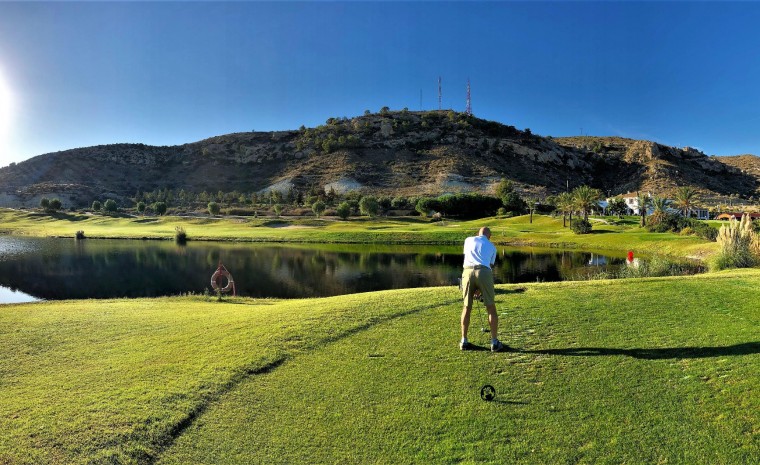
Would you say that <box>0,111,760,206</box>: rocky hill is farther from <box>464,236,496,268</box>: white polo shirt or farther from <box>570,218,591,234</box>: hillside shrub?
<box>464,236,496,268</box>: white polo shirt

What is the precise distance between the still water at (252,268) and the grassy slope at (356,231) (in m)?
7.59

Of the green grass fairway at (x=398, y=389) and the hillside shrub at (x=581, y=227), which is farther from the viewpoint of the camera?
the hillside shrub at (x=581, y=227)

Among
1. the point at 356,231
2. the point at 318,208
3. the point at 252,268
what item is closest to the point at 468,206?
the point at 318,208

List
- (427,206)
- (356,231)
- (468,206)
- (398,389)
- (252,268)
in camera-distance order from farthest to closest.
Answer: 1. (468,206)
2. (427,206)
3. (356,231)
4. (252,268)
5. (398,389)

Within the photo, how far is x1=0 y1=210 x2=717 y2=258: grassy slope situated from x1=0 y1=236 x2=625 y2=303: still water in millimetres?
7588

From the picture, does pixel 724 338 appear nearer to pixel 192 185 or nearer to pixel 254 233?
pixel 254 233

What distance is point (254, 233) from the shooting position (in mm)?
83125

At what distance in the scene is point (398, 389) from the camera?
8102 mm

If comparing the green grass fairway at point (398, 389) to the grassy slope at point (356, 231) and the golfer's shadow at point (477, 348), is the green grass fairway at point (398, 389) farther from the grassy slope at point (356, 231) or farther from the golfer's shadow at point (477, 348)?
the grassy slope at point (356, 231)

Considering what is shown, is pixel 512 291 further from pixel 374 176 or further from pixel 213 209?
pixel 374 176

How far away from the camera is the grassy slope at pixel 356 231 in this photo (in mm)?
Result: 62594

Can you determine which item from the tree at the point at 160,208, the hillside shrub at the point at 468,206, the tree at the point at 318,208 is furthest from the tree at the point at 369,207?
the tree at the point at 160,208

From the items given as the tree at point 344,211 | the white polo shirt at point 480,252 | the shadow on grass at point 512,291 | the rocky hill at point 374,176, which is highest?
the rocky hill at point 374,176

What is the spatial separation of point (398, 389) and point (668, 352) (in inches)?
204
